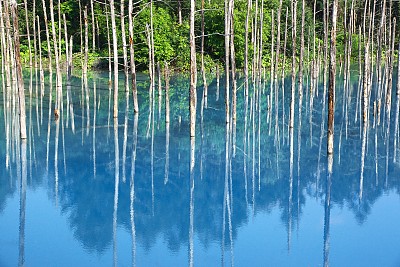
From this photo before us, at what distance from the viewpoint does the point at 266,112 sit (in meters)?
27.0

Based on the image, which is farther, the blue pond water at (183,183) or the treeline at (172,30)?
the treeline at (172,30)

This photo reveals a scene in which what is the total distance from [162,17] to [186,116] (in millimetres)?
19719

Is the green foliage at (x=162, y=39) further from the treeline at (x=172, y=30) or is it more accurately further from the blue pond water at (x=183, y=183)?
the blue pond water at (x=183, y=183)

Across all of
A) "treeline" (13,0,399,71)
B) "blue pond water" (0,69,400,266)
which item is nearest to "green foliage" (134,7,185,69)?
"treeline" (13,0,399,71)

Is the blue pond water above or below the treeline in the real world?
below

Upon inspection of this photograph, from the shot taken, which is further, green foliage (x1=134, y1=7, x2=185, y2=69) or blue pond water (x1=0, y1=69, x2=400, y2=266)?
green foliage (x1=134, y1=7, x2=185, y2=69)

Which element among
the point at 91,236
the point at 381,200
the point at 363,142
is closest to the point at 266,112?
the point at 363,142

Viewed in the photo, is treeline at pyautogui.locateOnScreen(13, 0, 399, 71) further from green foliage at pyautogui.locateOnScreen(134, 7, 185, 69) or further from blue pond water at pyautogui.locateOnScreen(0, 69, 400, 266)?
blue pond water at pyautogui.locateOnScreen(0, 69, 400, 266)

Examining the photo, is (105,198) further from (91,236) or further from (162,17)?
(162,17)

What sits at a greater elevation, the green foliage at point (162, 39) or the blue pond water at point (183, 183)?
the green foliage at point (162, 39)

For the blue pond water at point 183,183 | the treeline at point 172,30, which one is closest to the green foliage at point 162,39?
the treeline at point 172,30

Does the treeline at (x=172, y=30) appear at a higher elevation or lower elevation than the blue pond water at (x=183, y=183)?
higher

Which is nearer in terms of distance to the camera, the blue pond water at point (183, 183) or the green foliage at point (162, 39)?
the blue pond water at point (183, 183)

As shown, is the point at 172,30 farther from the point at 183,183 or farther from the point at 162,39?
the point at 183,183
